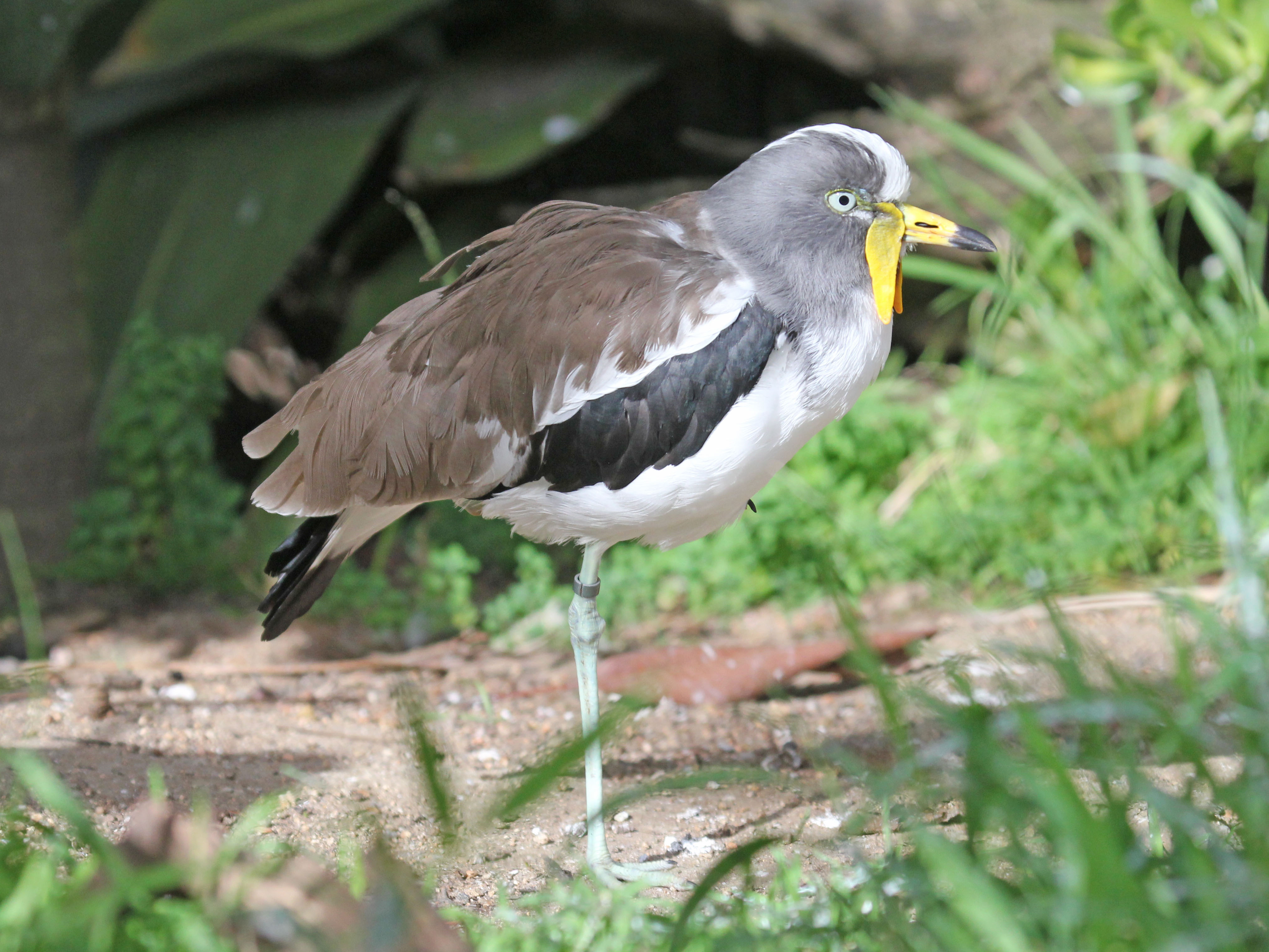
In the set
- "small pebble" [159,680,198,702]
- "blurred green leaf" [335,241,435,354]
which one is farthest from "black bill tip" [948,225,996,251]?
"blurred green leaf" [335,241,435,354]

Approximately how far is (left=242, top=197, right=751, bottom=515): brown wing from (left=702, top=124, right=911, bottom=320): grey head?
81mm

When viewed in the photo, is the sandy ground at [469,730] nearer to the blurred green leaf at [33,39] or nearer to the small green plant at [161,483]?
the small green plant at [161,483]

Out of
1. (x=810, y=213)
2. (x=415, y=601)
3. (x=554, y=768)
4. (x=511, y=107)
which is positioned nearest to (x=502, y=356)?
(x=810, y=213)

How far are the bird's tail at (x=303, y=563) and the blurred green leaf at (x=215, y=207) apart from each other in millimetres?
1952

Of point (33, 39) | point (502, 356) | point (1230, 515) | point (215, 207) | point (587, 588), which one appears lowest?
point (215, 207)

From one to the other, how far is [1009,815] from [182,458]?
10.4 ft

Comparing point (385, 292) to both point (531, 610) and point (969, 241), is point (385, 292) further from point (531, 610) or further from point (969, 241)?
point (969, 241)

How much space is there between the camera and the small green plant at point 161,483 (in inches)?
157

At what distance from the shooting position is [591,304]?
8.18 ft

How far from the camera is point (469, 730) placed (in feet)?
10.5

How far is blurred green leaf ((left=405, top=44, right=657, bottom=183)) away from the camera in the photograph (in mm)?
4887

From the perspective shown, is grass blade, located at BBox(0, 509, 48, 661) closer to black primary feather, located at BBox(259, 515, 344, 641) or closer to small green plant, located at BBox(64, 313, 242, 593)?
small green plant, located at BBox(64, 313, 242, 593)

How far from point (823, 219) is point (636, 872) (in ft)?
4.44

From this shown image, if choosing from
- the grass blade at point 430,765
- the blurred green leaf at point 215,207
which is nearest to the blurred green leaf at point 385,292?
the blurred green leaf at point 215,207
